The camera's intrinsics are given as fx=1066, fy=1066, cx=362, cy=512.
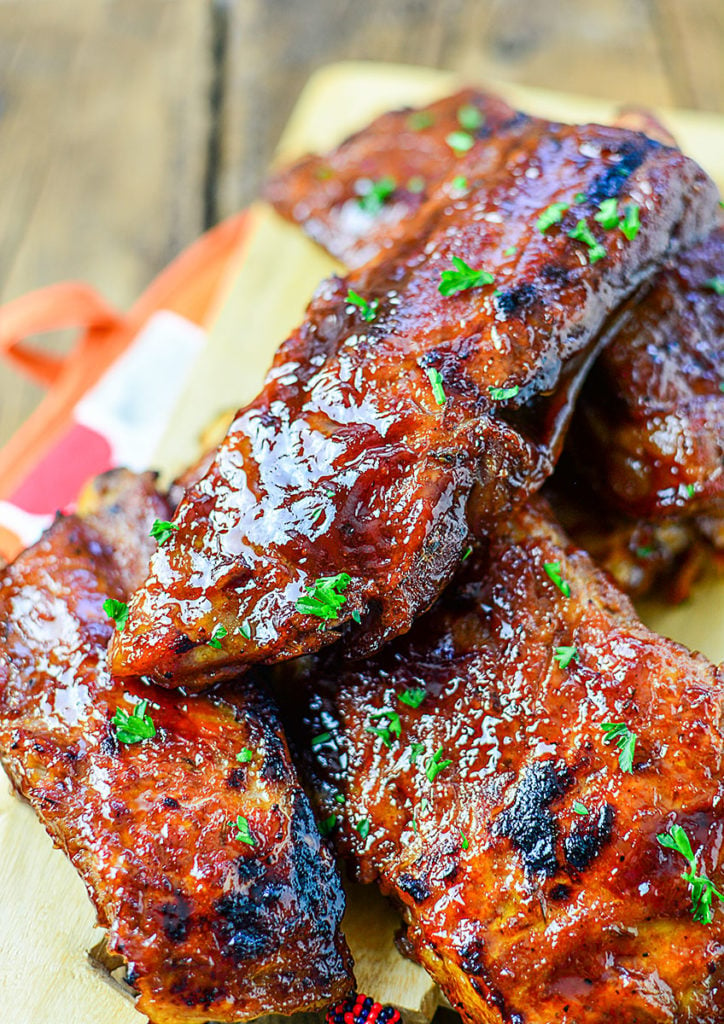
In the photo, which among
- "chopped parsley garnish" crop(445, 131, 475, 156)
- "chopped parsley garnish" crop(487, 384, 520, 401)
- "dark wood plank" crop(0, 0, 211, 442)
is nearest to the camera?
"chopped parsley garnish" crop(487, 384, 520, 401)

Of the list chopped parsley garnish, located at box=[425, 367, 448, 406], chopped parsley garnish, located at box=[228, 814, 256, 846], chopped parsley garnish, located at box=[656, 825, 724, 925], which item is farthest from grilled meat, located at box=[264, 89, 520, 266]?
chopped parsley garnish, located at box=[656, 825, 724, 925]

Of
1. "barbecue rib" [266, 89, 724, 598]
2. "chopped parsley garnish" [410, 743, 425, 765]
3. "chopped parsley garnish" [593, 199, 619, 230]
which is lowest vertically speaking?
"chopped parsley garnish" [410, 743, 425, 765]

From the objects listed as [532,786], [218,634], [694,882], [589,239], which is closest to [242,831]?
[218,634]

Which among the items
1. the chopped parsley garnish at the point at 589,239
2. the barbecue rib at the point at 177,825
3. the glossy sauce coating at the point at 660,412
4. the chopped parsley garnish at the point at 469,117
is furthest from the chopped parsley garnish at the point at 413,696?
the chopped parsley garnish at the point at 469,117

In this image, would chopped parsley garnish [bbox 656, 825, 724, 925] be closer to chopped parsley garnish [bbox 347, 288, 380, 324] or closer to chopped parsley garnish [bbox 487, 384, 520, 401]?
chopped parsley garnish [bbox 487, 384, 520, 401]

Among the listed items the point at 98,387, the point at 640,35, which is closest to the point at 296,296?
the point at 98,387

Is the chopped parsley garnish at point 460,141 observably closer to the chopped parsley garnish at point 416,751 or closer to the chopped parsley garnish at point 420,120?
the chopped parsley garnish at point 420,120
